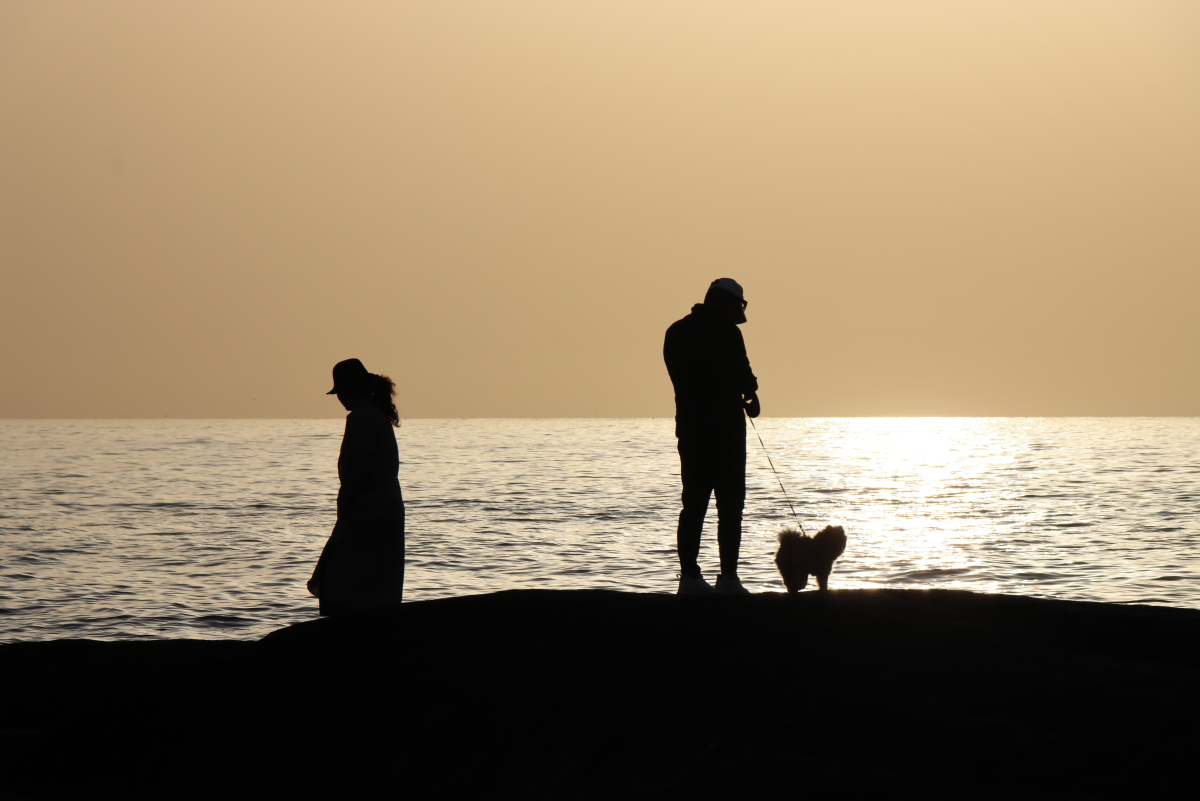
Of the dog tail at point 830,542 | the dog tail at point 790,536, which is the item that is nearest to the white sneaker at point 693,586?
the dog tail at point 790,536

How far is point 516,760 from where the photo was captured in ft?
14.9

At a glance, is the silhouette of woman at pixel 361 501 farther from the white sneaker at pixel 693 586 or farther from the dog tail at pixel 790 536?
the dog tail at pixel 790 536

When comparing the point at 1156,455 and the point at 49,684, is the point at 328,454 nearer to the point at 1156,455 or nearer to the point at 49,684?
the point at 1156,455

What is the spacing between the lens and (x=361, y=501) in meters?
6.83

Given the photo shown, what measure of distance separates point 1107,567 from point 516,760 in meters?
20.7

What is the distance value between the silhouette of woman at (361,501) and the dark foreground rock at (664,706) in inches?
35.8

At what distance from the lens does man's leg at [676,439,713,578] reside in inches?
285

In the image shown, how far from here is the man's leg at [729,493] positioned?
285 inches

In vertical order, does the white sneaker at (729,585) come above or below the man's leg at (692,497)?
below

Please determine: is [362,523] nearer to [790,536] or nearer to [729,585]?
[729,585]

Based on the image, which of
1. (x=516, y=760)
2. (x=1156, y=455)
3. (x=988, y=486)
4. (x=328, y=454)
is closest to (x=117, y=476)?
(x=328, y=454)

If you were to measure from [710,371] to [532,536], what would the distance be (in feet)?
71.2

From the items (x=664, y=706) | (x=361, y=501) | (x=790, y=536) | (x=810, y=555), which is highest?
(x=361, y=501)

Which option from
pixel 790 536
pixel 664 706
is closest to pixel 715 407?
pixel 790 536
